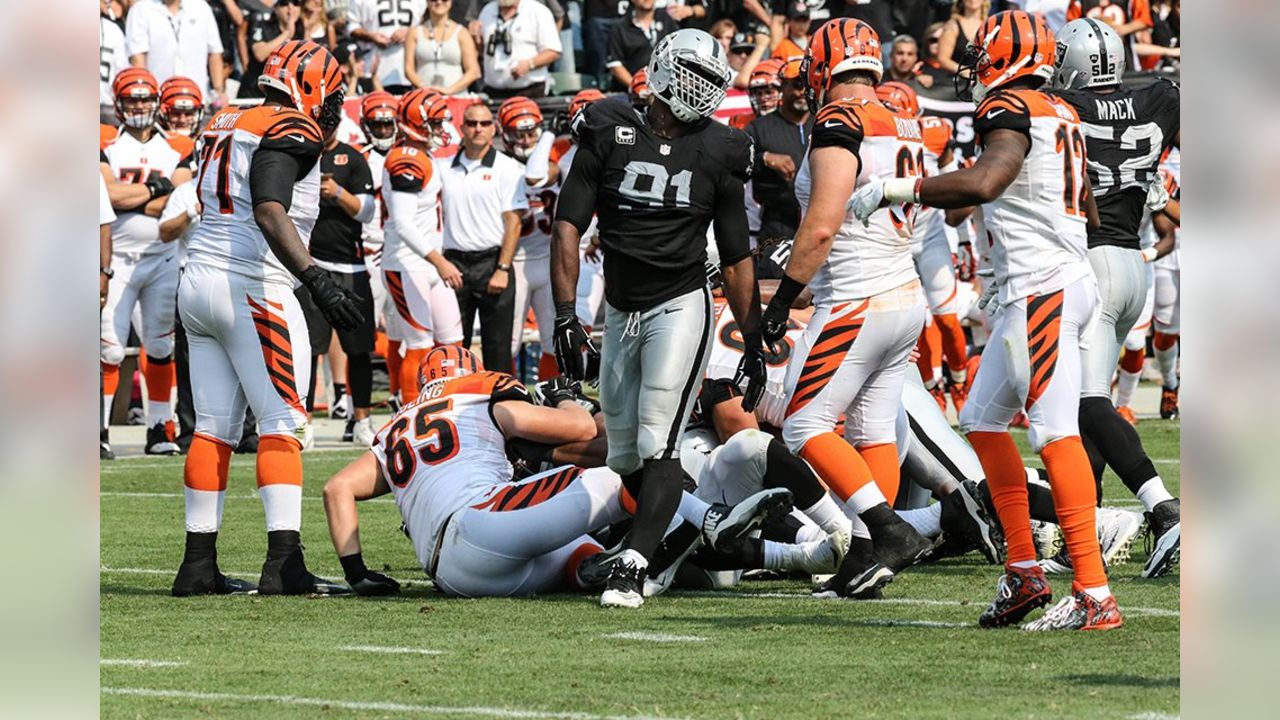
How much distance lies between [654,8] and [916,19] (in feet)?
8.23

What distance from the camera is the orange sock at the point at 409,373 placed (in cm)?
1347

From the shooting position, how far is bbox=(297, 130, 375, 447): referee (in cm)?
1336

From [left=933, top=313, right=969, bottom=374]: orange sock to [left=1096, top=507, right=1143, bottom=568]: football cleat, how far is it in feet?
20.4

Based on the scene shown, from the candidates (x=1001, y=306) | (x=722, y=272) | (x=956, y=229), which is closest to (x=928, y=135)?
Answer: (x=956, y=229)

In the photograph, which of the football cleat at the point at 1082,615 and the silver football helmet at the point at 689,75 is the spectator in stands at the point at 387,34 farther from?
the football cleat at the point at 1082,615

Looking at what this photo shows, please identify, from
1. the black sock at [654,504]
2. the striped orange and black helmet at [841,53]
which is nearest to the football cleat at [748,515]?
the black sock at [654,504]

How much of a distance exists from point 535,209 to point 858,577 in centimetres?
776

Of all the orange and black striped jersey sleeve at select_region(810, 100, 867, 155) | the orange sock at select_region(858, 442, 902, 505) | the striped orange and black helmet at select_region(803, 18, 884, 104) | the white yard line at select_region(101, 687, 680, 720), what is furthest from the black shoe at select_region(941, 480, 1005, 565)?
the white yard line at select_region(101, 687, 680, 720)

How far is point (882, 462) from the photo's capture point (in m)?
7.04

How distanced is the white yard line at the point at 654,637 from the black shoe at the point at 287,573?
1.66 m

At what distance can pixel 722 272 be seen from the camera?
7.00 meters

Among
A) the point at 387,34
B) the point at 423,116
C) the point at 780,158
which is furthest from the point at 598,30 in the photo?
the point at 780,158

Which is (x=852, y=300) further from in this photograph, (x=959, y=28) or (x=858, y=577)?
(x=959, y=28)
